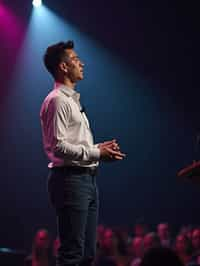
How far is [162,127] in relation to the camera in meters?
9.83

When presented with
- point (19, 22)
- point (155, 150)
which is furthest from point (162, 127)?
point (19, 22)

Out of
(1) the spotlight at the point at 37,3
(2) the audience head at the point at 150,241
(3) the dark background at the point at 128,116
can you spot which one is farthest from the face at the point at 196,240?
(1) the spotlight at the point at 37,3

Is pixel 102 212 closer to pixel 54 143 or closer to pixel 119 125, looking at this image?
pixel 119 125

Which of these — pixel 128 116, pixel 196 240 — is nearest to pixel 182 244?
pixel 196 240

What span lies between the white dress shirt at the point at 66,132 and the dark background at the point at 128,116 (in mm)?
6206

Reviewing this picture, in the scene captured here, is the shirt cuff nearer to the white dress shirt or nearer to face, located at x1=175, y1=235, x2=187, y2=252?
the white dress shirt

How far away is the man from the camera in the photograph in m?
3.07

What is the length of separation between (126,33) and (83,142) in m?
6.51

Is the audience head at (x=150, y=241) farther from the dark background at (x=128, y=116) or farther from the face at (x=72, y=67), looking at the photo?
the face at (x=72, y=67)

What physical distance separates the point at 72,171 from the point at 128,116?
6.68 metres

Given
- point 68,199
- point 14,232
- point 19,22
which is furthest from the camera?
point 14,232

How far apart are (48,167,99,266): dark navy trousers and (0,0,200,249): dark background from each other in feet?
20.9

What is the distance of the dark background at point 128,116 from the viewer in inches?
373

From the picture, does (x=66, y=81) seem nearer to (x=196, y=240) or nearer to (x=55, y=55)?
(x=55, y=55)
